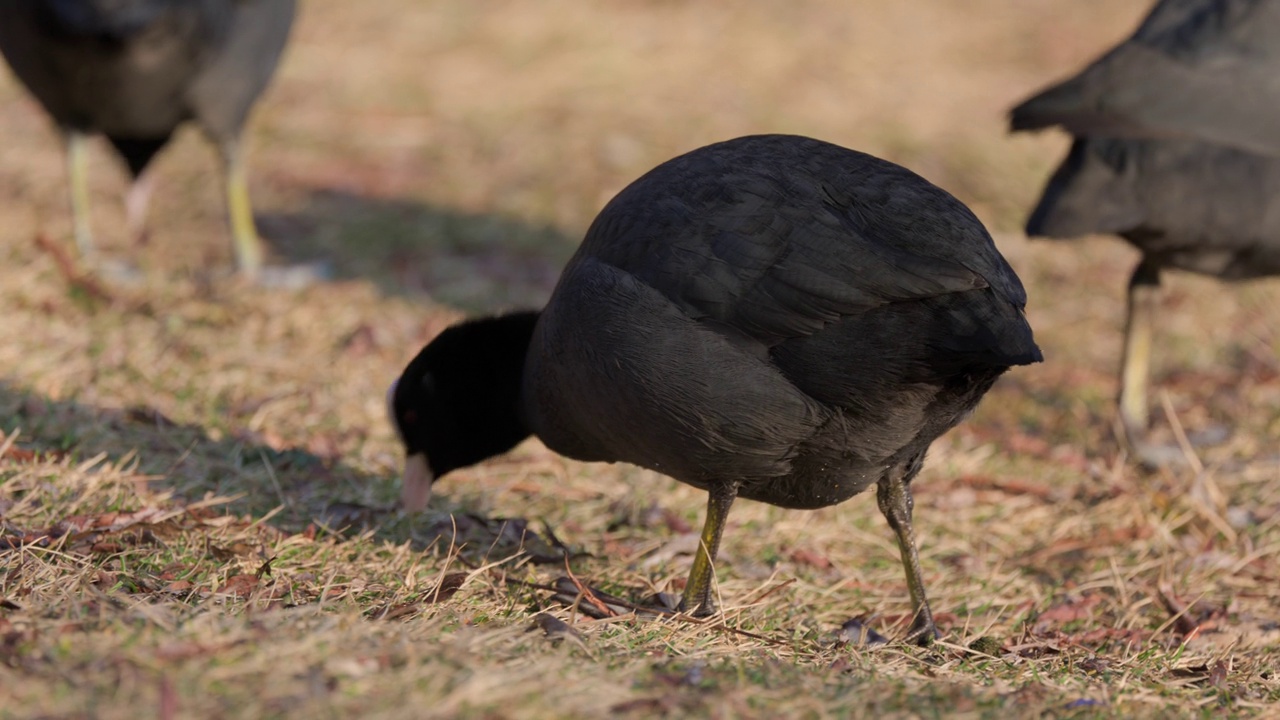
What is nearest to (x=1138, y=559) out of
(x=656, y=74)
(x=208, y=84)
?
(x=208, y=84)

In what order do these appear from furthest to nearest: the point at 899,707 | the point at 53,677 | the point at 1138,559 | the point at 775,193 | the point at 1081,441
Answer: the point at 1081,441 → the point at 1138,559 → the point at 775,193 → the point at 899,707 → the point at 53,677

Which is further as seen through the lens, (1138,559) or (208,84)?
(208,84)

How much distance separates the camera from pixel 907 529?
3637 millimetres

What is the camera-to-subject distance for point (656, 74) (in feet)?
31.3

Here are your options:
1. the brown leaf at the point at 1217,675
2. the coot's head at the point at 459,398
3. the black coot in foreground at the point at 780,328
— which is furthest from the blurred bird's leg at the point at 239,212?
the brown leaf at the point at 1217,675

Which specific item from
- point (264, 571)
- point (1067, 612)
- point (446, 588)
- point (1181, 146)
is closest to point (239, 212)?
point (264, 571)

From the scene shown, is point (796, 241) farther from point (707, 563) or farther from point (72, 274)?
point (72, 274)

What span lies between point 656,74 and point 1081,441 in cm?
504

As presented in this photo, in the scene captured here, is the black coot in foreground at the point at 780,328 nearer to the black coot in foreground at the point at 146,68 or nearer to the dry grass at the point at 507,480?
the dry grass at the point at 507,480

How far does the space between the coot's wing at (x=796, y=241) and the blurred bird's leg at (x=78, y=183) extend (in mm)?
4188

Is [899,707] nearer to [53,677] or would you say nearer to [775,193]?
→ [775,193]

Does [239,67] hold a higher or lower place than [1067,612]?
higher

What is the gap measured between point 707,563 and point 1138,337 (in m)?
2.80

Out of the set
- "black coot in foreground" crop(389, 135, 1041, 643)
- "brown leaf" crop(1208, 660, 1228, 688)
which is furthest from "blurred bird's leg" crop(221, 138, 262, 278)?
"brown leaf" crop(1208, 660, 1228, 688)
